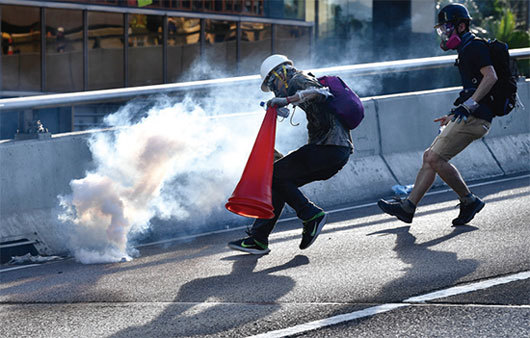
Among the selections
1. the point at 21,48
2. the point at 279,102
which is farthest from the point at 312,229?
the point at 21,48

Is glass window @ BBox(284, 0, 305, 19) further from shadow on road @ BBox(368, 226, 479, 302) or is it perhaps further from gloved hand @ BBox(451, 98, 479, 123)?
shadow on road @ BBox(368, 226, 479, 302)

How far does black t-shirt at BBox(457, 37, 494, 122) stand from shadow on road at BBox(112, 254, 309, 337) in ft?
6.94

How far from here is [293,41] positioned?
77.5 ft

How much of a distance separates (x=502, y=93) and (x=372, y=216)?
5.95ft

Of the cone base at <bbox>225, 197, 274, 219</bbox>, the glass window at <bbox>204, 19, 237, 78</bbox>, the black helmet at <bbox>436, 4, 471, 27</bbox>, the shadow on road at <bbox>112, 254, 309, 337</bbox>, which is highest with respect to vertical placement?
the black helmet at <bbox>436, 4, 471, 27</bbox>

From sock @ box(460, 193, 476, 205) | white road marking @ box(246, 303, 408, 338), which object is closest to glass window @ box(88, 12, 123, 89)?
sock @ box(460, 193, 476, 205)

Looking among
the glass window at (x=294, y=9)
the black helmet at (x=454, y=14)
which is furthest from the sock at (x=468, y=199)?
the glass window at (x=294, y=9)

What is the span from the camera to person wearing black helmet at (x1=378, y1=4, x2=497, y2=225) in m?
7.15

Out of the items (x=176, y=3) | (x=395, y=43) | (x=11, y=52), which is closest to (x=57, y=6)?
(x=11, y=52)

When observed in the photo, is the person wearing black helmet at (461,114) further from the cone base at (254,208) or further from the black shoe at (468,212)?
the cone base at (254,208)

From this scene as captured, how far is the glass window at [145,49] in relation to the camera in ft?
67.2

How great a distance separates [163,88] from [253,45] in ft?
47.3

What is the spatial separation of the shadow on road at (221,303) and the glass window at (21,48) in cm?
1310

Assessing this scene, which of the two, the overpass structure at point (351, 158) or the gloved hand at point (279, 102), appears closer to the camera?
the gloved hand at point (279, 102)
